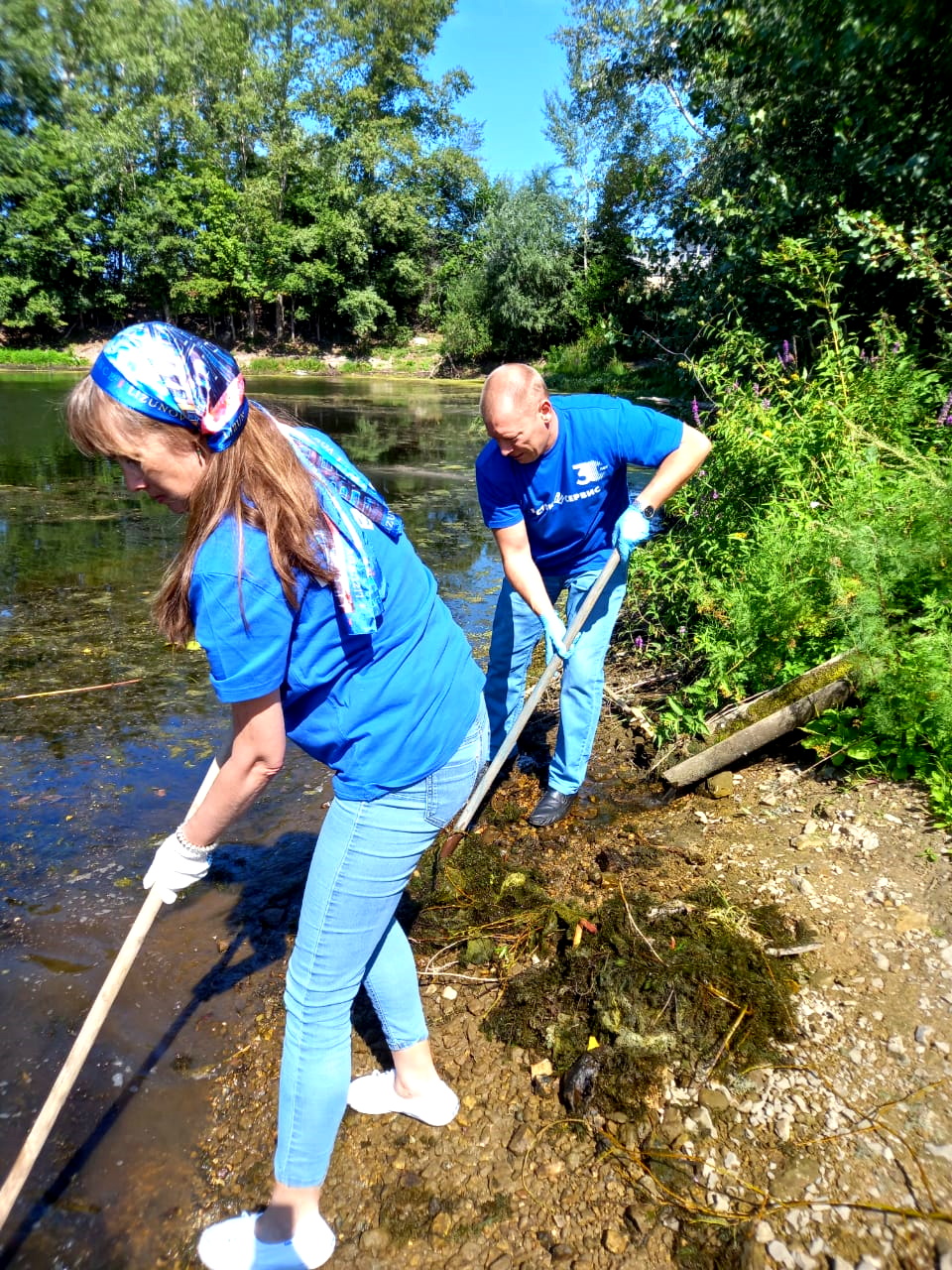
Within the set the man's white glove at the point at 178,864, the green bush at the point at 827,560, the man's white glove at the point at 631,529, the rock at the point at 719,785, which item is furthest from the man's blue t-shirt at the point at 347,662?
the green bush at the point at 827,560

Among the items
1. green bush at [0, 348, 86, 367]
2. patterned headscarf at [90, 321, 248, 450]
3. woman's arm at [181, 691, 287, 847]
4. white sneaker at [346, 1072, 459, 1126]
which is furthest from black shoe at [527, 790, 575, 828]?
green bush at [0, 348, 86, 367]

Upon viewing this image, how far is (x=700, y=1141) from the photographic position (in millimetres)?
2100

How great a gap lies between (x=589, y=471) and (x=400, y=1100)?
233cm

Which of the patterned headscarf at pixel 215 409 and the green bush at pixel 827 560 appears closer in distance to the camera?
the patterned headscarf at pixel 215 409

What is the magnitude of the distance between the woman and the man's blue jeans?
1.68 meters

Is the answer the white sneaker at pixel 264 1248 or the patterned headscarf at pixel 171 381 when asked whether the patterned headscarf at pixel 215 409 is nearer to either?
the patterned headscarf at pixel 171 381

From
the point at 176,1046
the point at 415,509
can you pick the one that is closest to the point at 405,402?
the point at 415,509

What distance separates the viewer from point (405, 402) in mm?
25047

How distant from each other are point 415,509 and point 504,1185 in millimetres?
8861

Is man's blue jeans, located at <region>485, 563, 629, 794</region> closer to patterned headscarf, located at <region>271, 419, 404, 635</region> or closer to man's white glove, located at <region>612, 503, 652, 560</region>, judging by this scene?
man's white glove, located at <region>612, 503, 652, 560</region>

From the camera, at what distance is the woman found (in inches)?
58.3

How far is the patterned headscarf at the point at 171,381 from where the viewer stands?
1.43 meters

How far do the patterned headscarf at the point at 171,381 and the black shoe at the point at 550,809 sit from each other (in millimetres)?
2622

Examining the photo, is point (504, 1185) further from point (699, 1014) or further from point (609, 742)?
point (609, 742)
